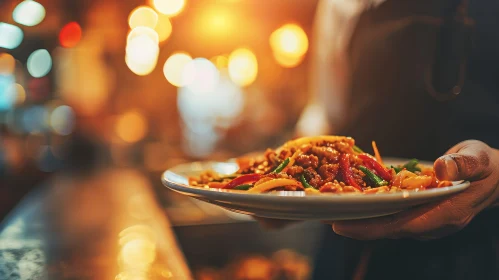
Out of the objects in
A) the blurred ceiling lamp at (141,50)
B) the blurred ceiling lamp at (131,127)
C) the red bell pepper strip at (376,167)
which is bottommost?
the blurred ceiling lamp at (131,127)

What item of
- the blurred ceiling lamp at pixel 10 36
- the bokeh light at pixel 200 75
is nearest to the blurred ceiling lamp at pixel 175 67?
the bokeh light at pixel 200 75

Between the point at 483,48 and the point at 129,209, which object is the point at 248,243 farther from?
the point at 483,48

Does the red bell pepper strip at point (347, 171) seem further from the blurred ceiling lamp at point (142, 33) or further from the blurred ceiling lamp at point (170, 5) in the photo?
the blurred ceiling lamp at point (142, 33)

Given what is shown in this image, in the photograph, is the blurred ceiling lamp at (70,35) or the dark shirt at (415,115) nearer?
the dark shirt at (415,115)

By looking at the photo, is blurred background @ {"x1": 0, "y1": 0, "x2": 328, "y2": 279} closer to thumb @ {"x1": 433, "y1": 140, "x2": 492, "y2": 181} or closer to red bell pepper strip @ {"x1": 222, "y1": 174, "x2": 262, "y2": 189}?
red bell pepper strip @ {"x1": 222, "y1": 174, "x2": 262, "y2": 189}

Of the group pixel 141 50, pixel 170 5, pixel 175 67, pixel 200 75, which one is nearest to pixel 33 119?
pixel 141 50

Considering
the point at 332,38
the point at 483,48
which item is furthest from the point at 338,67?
the point at 483,48
